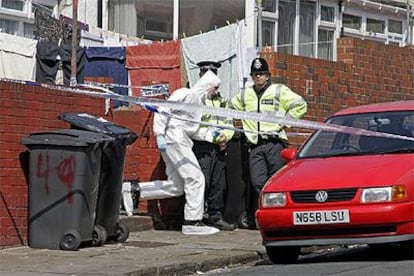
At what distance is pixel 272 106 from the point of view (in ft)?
44.5

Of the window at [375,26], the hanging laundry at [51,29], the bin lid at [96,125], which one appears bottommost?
the bin lid at [96,125]

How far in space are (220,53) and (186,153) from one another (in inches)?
137

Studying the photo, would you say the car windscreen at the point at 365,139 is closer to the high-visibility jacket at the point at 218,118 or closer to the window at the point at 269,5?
the high-visibility jacket at the point at 218,118

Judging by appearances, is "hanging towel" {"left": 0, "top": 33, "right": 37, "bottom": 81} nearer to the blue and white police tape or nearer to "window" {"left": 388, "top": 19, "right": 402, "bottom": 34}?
the blue and white police tape

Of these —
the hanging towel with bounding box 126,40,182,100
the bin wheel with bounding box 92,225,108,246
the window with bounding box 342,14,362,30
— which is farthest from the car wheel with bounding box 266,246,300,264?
the window with bounding box 342,14,362,30

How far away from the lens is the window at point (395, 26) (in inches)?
975

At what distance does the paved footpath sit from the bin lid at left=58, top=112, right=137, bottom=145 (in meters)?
1.19

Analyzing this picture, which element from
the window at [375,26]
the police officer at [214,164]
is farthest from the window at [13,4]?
the window at [375,26]

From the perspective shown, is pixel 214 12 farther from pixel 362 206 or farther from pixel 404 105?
pixel 362 206

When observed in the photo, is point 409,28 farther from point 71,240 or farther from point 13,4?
point 71,240

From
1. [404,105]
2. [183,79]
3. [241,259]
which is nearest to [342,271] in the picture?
[241,259]

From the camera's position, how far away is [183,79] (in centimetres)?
1678

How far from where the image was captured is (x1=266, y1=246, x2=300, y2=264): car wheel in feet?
35.7

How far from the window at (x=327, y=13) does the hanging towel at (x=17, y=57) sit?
25.1 feet
